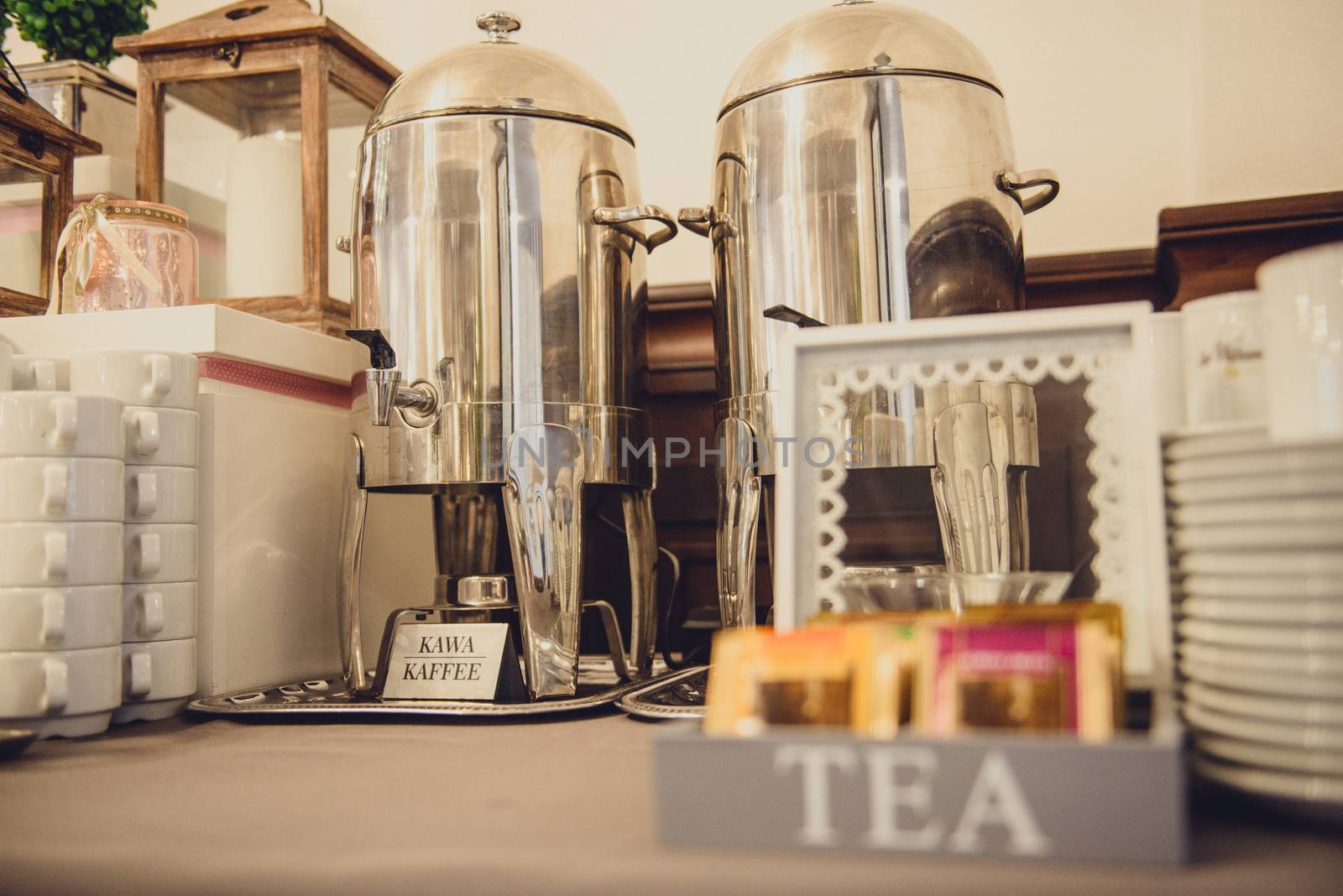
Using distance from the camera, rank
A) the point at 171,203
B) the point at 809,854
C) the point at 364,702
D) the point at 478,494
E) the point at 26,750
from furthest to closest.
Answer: the point at 171,203 < the point at 478,494 < the point at 364,702 < the point at 26,750 < the point at 809,854

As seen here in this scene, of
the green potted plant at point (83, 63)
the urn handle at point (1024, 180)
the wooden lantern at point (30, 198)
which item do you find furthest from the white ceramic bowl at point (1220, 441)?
the green potted plant at point (83, 63)

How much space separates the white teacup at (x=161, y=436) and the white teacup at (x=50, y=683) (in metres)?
0.13

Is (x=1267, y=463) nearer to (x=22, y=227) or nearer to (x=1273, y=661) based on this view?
(x=1273, y=661)

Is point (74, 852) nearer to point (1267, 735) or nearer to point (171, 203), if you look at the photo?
point (1267, 735)

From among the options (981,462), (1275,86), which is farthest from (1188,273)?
(981,462)

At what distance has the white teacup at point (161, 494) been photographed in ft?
2.28

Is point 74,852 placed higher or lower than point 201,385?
lower

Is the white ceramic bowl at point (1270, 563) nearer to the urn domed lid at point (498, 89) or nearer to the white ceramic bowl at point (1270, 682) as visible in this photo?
the white ceramic bowl at point (1270, 682)

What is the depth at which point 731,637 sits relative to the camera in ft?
1.31

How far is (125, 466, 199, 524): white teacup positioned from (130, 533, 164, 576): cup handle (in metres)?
0.01

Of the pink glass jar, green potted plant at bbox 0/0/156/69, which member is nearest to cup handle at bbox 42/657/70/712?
the pink glass jar

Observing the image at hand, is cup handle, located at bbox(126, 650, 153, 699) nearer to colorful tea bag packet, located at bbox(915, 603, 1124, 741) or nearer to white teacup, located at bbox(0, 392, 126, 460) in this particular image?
white teacup, located at bbox(0, 392, 126, 460)

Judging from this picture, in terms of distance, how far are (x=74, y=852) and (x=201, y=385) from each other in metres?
0.42

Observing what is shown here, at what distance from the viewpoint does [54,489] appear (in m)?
0.63
